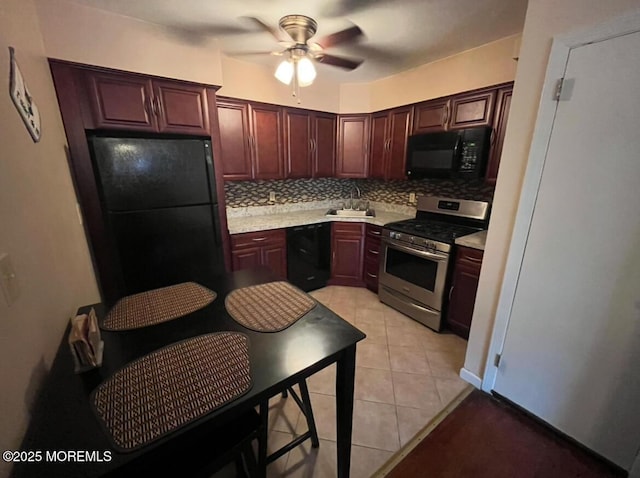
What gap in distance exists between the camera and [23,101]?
42.3 inches

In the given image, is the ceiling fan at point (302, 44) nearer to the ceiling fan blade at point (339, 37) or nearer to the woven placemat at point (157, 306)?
the ceiling fan blade at point (339, 37)

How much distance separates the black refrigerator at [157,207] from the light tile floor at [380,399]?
3.68 feet

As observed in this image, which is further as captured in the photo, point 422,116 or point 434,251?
point 422,116

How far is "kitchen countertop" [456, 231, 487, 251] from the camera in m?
2.04

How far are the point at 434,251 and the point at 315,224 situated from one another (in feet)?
4.29

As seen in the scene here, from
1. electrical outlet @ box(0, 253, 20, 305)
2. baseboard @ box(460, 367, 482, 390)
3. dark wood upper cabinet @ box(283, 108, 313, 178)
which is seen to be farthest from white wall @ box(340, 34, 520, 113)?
electrical outlet @ box(0, 253, 20, 305)

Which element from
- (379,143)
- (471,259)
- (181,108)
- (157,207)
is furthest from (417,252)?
(181,108)

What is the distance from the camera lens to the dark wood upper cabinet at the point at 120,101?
5.80ft

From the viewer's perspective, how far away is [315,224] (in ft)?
9.80

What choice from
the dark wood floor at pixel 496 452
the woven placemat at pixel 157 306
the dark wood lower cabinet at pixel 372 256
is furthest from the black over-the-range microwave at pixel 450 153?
the woven placemat at pixel 157 306

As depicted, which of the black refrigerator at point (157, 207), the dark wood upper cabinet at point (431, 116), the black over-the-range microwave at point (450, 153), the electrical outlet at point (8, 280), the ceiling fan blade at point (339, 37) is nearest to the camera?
the electrical outlet at point (8, 280)

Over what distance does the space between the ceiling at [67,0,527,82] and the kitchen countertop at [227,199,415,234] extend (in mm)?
1559

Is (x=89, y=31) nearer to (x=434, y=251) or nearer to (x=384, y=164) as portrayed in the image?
(x=384, y=164)

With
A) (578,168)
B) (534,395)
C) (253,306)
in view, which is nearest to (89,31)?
(253,306)
